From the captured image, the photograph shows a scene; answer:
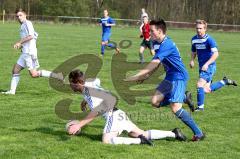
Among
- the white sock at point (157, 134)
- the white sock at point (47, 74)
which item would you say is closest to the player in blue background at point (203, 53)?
the white sock at point (157, 134)

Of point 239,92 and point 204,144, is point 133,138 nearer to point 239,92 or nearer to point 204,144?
point 204,144

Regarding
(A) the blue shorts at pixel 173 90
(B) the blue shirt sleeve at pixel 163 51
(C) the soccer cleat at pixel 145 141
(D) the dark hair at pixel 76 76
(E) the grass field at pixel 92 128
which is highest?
(B) the blue shirt sleeve at pixel 163 51

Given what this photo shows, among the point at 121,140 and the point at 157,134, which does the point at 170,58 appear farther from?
the point at 121,140

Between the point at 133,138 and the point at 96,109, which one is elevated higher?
the point at 96,109

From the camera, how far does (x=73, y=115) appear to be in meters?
9.39

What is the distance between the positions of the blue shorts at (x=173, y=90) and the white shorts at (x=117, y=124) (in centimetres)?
80

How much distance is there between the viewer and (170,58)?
299 inches

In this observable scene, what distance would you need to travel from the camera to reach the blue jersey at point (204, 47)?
33.1 feet

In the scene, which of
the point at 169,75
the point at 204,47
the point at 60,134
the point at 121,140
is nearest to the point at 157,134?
the point at 121,140

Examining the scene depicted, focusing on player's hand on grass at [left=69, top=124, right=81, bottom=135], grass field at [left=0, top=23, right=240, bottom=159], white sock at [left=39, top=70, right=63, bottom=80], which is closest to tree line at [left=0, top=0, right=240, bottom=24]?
white sock at [left=39, top=70, right=63, bottom=80]

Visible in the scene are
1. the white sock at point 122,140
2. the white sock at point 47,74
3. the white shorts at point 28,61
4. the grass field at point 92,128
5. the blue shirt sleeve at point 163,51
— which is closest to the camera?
the grass field at point 92,128

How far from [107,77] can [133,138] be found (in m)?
7.87

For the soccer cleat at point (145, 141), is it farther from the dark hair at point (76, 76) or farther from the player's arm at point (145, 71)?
the dark hair at point (76, 76)

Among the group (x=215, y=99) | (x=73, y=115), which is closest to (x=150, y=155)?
(x=73, y=115)
